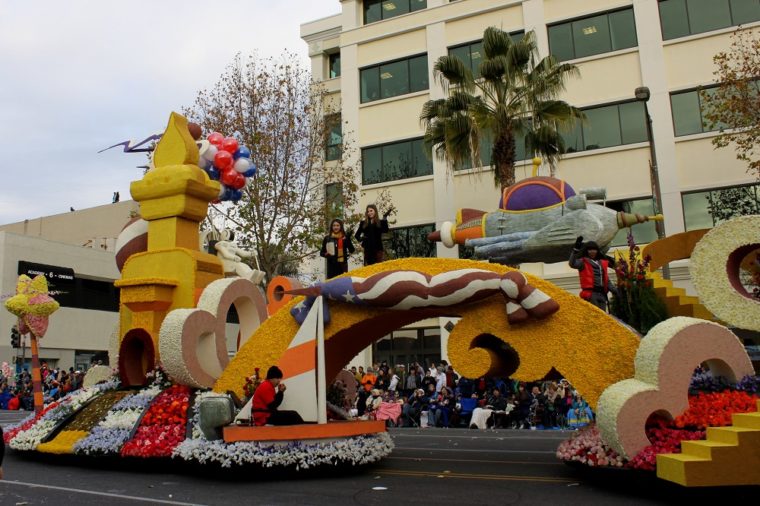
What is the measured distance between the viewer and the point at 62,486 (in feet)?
30.3

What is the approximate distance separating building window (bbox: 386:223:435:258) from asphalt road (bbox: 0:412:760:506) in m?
15.2

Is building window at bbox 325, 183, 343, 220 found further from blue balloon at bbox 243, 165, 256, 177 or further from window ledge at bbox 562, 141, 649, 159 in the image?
blue balloon at bbox 243, 165, 256, 177

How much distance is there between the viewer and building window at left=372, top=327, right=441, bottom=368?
2756 cm

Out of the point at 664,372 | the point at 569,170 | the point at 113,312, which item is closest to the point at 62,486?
the point at 664,372

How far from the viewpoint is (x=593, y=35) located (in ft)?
84.3

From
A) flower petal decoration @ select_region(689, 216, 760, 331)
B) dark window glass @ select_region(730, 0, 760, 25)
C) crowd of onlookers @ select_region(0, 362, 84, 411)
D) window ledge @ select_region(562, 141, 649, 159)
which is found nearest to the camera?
flower petal decoration @ select_region(689, 216, 760, 331)

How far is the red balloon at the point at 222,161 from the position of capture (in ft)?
47.0

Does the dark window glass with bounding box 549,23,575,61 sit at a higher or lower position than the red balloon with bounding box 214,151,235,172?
higher

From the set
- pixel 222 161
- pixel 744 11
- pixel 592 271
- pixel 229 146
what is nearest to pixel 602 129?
pixel 744 11

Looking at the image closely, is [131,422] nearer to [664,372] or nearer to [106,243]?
[664,372]

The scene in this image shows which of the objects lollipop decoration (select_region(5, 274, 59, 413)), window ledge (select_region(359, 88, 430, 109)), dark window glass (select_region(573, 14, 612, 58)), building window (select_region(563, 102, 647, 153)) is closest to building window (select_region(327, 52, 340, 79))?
window ledge (select_region(359, 88, 430, 109))

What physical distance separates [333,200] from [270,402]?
52.6ft

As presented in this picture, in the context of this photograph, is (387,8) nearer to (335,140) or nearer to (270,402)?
(335,140)

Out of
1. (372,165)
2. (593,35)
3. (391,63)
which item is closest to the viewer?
(593,35)
